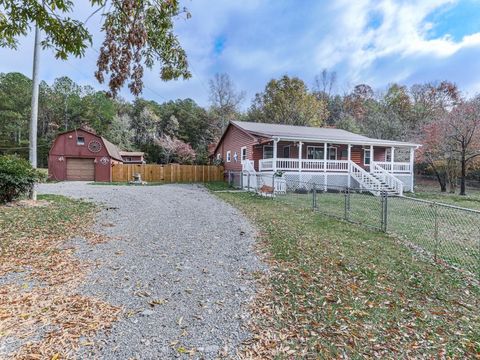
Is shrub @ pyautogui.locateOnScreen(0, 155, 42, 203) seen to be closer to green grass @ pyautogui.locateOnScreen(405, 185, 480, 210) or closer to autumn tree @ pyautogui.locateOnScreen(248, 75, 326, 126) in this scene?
green grass @ pyautogui.locateOnScreen(405, 185, 480, 210)

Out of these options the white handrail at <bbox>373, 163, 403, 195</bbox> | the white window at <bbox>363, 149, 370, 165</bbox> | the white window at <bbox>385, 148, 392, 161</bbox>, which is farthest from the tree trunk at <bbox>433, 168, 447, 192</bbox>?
the white handrail at <bbox>373, 163, 403, 195</bbox>

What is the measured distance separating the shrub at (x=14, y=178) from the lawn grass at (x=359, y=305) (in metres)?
7.87

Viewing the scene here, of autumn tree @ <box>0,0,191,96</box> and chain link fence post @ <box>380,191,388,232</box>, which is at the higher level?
autumn tree @ <box>0,0,191,96</box>

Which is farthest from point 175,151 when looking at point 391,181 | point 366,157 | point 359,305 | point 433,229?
point 359,305

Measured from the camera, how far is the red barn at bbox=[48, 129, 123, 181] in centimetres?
2261

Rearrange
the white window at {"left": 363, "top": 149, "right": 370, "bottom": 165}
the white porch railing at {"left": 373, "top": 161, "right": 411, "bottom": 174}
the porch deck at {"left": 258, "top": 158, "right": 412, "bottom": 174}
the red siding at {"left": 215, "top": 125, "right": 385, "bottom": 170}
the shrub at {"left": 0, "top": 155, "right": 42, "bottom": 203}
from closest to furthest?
the shrub at {"left": 0, "top": 155, "right": 42, "bottom": 203} → the porch deck at {"left": 258, "top": 158, "right": 412, "bottom": 174} → the white porch railing at {"left": 373, "top": 161, "right": 411, "bottom": 174} → the red siding at {"left": 215, "top": 125, "right": 385, "bottom": 170} → the white window at {"left": 363, "top": 149, "right": 370, "bottom": 165}

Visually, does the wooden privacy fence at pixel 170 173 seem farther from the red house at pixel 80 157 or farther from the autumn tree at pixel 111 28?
the autumn tree at pixel 111 28

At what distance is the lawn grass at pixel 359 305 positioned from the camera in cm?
258

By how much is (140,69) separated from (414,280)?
5.29 meters

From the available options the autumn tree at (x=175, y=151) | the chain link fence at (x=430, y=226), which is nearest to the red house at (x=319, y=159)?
the chain link fence at (x=430, y=226)

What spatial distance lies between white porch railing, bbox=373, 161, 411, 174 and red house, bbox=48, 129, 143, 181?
20.7 metres

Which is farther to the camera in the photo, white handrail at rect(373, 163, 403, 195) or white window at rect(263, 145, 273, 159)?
white window at rect(263, 145, 273, 159)

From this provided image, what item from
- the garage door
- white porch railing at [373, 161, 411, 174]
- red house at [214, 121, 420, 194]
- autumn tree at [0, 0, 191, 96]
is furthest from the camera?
the garage door

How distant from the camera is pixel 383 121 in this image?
104ft
